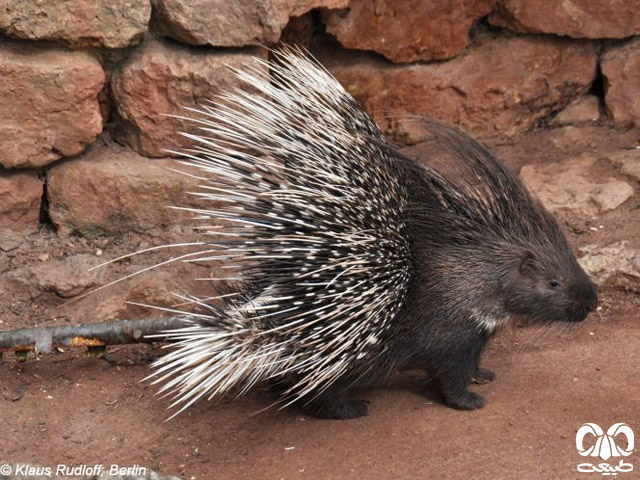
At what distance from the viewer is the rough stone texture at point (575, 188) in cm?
457

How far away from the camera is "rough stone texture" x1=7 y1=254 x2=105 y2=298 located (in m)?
4.10

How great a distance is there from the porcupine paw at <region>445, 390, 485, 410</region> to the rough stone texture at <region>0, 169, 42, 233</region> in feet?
6.35

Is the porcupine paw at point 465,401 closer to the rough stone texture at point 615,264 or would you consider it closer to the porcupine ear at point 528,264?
the porcupine ear at point 528,264

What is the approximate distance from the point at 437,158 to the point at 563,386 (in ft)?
3.30

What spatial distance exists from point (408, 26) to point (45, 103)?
168 centimetres

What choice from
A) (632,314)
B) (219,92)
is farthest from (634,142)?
(219,92)

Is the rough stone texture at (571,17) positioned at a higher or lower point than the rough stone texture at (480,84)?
higher

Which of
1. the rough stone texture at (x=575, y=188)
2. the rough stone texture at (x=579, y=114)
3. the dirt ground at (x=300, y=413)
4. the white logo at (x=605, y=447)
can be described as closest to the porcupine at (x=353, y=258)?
the dirt ground at (x=300, y=413)

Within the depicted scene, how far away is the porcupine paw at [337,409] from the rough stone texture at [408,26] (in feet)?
5.74

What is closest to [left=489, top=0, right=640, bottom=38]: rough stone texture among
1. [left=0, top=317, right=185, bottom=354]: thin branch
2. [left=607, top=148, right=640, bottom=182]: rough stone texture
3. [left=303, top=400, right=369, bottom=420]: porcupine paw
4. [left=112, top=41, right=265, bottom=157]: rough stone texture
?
[left=607, top=148, right=640, bottom=182]: rough stone texture

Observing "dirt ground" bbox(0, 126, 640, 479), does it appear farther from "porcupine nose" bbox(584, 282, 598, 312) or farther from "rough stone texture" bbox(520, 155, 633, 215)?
"porcupine nose" bbox(584, 282, 598, 312)

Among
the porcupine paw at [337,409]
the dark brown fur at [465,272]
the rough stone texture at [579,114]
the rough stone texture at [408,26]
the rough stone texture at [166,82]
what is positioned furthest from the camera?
the rough stone texture at [579,114]

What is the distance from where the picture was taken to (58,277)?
410cm
